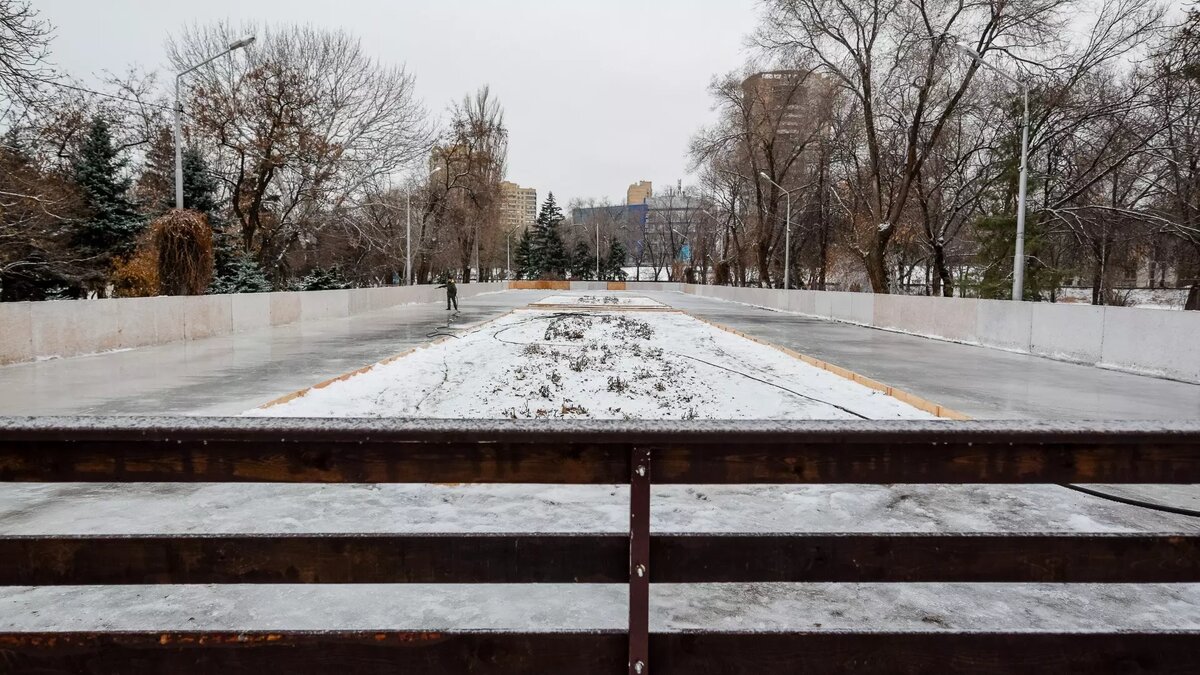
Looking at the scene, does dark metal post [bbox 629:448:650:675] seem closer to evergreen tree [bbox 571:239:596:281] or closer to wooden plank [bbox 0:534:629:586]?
wooden plank [bbox 0:534:629:586]

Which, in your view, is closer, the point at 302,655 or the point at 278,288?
the point at 302,655

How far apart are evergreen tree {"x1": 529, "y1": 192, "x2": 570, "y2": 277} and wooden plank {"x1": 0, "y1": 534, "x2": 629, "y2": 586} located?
302ft

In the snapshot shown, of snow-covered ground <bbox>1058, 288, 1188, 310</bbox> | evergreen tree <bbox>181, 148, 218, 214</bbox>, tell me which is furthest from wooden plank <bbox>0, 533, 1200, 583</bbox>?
snow-covered ground <bbox>1058, 288, 1188, 310</bbox>

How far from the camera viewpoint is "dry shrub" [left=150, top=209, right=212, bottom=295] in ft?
61.9

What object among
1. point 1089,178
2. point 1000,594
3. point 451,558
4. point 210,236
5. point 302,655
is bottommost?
point 1000,594

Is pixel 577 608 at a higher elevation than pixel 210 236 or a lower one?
lower

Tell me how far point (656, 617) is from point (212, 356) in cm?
1346

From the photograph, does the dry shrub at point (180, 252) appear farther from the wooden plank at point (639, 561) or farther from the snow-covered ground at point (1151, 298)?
the snow-covered ground at point (1151, 298)

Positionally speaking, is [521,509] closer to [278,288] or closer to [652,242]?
[278,288]

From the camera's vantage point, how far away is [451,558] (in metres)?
2.12

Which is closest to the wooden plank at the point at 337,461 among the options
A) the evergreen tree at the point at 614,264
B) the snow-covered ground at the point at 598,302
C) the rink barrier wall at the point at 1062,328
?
the rink barrier wall at the point at 1062,328

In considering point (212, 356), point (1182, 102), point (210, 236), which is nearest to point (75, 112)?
point (210, 236)

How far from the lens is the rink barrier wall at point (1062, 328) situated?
12.3 metres

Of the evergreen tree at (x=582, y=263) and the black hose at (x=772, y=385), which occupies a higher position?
the evergreen tree at (x=582, y=263)
